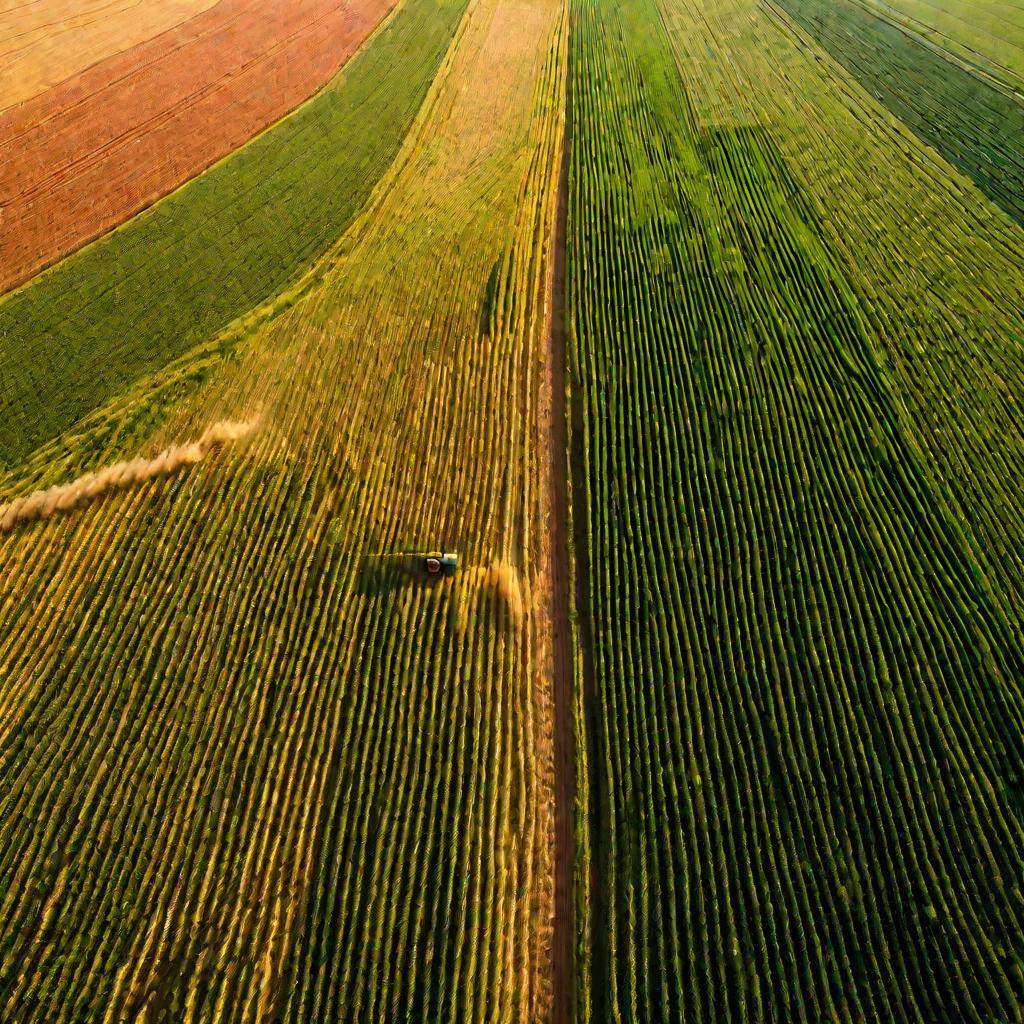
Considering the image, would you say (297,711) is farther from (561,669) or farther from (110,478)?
(110,478)

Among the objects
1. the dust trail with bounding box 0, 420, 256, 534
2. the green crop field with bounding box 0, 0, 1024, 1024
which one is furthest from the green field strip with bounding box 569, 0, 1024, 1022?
the dust trail with bounding box 0, 420, 256, 534

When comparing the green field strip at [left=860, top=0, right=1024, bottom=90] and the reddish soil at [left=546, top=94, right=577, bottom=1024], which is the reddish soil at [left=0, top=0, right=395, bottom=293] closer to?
the reddish soil at [left=546, top=94, right=577, bottom=1024]

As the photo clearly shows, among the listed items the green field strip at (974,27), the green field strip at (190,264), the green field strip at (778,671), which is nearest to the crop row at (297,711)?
the green field strip at (778,671)

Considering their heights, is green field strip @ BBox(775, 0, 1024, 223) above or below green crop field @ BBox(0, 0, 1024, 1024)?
above

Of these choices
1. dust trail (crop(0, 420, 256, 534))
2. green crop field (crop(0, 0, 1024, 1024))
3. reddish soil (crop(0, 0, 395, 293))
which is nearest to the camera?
green crop field (crop(0, 0, 1024, 1024))

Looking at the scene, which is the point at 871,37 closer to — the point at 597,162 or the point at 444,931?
the point at 597,162

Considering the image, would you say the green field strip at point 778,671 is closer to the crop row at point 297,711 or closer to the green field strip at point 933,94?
the crop row at point 297,711

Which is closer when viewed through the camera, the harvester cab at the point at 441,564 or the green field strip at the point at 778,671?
the green field strip at the point at 778,671
